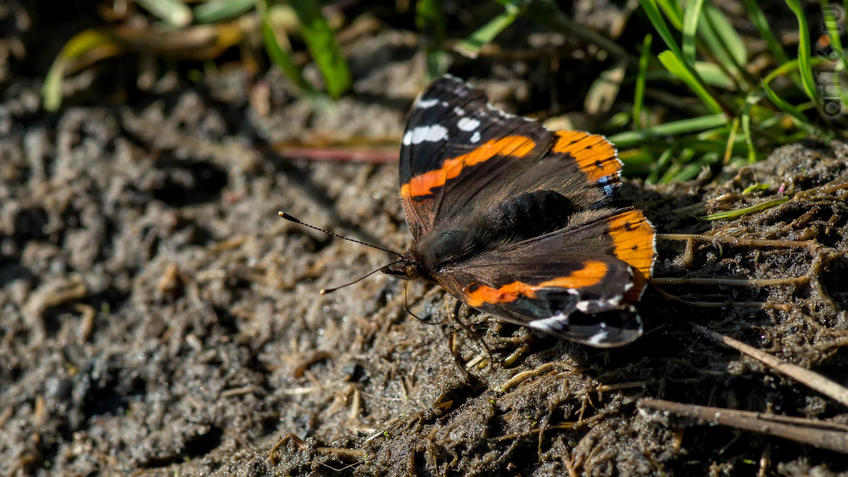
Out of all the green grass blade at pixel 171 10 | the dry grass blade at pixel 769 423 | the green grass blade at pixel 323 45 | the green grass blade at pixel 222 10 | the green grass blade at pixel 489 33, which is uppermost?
the green grass blade at pixel 171 10

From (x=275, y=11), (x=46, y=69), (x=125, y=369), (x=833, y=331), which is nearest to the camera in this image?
(x=833, y=331)

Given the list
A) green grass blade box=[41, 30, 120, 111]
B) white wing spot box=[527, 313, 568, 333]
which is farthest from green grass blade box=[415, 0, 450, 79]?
green grass blade box=[41, 30, 120, 111]

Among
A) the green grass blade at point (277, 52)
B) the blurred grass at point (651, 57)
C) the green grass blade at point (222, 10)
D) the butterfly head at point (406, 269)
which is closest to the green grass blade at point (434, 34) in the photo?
the blurred grass at point (651, 57)

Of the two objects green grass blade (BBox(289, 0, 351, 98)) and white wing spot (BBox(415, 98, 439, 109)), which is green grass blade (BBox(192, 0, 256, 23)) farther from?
white wing spot (BBox(415, 98, 439, 109))

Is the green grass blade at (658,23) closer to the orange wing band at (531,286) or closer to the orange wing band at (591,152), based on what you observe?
the orange wing band at (591,152)

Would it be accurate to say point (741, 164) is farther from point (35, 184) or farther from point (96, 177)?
point (35, 184)

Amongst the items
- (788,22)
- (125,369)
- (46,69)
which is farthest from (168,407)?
(788,22)

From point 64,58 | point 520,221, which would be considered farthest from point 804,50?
point 64,58
